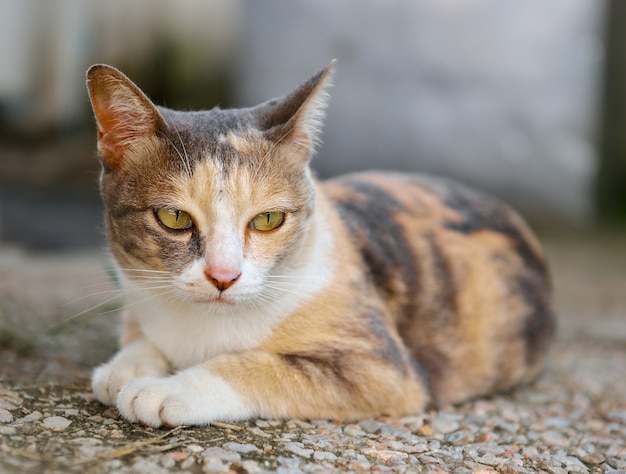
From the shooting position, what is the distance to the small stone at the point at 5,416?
7.05 feet

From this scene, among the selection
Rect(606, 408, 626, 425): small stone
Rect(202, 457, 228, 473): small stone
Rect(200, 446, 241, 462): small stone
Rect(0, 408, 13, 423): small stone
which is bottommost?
Rect(606, 408, 626, 425): small stone

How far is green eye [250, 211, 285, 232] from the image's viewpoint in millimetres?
2389

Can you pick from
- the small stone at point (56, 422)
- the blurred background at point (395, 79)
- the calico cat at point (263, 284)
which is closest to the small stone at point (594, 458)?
the calico cat at point (263, 284)

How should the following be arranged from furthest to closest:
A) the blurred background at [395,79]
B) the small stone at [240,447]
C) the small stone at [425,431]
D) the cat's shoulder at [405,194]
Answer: the blurred background at [395,79] < the cat's shoulder at [405,194] < the small stone at [425,431] < the small stone at [240,447]

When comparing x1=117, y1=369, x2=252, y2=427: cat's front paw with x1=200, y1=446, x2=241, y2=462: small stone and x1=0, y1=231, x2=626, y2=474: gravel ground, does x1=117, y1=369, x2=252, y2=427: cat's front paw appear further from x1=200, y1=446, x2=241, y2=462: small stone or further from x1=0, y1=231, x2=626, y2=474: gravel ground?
x1=200, y1=446, x2=241, y2=462: small stone

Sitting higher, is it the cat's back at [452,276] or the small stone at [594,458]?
the cat's back at [452,276]

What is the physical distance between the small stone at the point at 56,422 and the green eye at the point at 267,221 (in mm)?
843

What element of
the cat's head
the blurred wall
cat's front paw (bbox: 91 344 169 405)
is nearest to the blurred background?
the blurred wall

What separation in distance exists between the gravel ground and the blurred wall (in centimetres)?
438

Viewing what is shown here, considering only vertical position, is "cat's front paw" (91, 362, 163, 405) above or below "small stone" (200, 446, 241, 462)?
above

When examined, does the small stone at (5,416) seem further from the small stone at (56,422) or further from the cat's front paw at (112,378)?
the cat's front paw at (112,378)

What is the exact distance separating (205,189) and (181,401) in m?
0.67

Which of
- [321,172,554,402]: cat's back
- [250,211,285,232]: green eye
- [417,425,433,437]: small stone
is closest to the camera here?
[250,211,285,232]: green eye

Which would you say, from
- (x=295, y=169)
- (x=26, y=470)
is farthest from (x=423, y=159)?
(x=26, y=470)
